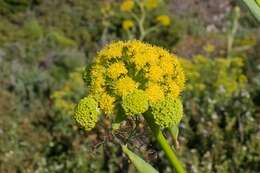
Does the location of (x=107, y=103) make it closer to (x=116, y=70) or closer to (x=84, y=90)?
(x=116, y=70)

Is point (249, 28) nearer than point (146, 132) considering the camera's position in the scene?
No

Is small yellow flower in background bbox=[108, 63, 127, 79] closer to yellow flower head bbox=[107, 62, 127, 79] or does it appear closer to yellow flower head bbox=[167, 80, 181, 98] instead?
yellow flower head bbox=[107, 62, 127, 79]

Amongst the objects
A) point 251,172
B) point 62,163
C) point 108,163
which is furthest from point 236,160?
point 62,163

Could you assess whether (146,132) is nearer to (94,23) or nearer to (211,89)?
(211,89)

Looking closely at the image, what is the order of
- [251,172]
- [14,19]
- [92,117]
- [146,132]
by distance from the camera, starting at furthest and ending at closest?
[14,19] → [251,172] → [146,132] → [92,117]

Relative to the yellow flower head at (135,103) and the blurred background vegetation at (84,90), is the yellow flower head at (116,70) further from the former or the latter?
the blurred background vegetation at (84,90)

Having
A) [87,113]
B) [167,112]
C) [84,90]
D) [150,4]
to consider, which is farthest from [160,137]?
[150,4]
